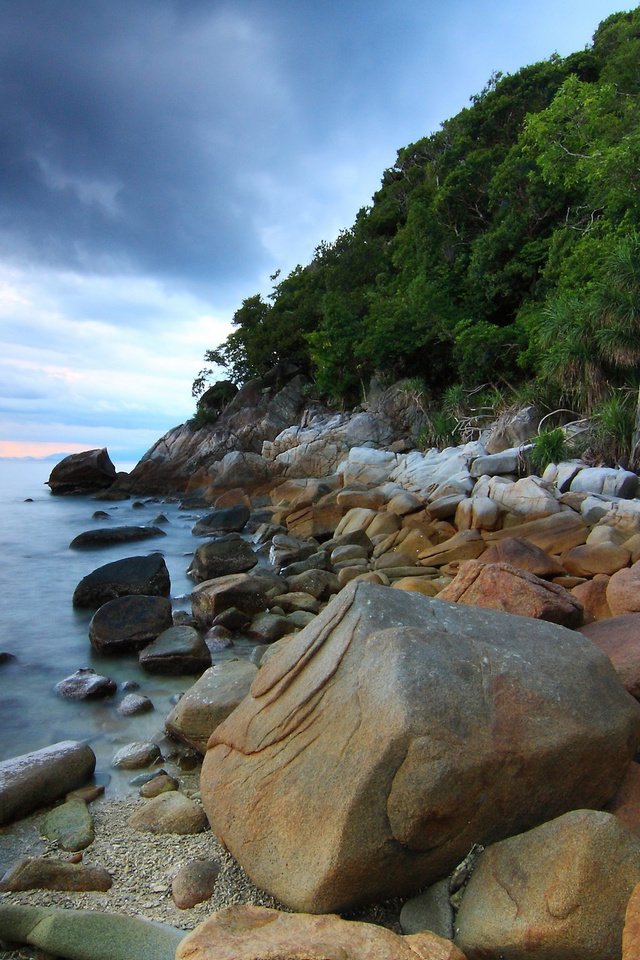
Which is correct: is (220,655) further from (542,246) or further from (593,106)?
(542,246)

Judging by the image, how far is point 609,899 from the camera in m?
2.37

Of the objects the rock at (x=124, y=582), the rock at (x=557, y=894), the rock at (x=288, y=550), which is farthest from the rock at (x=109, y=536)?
the rock at (x=557, y=894)

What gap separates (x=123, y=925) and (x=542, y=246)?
24.8m

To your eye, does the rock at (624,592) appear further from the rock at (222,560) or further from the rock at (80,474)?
the rock at (80,474)

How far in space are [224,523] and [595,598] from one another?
1220 cm

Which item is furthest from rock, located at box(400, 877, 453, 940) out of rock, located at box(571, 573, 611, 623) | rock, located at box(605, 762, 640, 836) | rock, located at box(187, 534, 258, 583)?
rock, located at box(187, 534, 258, 583)

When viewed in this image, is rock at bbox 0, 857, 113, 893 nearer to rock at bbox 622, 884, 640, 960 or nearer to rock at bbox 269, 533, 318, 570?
rock at bbox 622, 884, 640, 960

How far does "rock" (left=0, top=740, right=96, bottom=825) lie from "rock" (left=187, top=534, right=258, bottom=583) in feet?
21.4

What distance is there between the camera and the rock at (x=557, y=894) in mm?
2326

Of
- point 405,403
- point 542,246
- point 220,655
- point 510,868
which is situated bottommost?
point 220,655

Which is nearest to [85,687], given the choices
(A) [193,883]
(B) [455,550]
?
(A) [193,883]

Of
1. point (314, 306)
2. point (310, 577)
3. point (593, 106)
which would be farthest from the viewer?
point (314, 306)

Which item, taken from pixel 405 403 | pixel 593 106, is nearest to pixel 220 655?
pixel 593 106

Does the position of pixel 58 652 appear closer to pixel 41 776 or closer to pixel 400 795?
pixel 41 776
